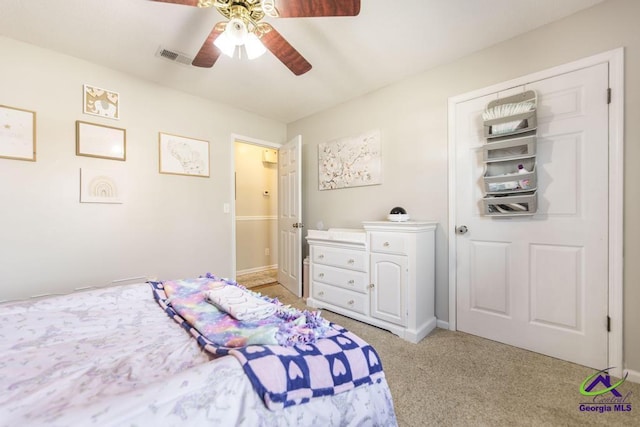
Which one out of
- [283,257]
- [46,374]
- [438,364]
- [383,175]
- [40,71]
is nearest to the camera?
[46,374]

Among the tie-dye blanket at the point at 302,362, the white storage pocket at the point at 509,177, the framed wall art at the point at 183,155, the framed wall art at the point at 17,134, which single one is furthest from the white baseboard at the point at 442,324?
the framed wall art at the point at 17,134

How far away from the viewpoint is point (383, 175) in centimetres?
287

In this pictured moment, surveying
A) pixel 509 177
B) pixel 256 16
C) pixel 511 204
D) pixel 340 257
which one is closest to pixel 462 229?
pixel 511 204

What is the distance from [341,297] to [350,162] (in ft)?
5.11

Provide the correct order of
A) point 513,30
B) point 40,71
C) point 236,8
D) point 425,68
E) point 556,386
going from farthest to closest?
point 425,68
point 40,71
point 513,30
point 556,386
point 236,8

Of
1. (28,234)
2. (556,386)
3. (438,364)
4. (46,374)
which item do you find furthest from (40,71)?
(556,386)

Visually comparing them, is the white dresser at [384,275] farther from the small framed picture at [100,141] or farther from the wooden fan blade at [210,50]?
the small framed picture at [100,141]

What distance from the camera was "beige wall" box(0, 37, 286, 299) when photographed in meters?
2.08

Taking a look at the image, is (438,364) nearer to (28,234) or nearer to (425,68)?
(425,68)

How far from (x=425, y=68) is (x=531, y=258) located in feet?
6.22

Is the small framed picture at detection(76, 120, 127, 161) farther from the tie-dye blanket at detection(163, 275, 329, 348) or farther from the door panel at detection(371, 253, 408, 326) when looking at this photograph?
the door panel at detection(371, 253, 408, 326)

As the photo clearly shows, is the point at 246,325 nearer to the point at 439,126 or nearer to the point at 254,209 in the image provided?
the point at 439,126

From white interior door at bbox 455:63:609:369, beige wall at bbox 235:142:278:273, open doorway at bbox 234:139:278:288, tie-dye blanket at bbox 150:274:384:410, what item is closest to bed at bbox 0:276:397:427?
tie-dye blanket at bbox 150:274:384:410

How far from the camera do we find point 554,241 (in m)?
1.93
